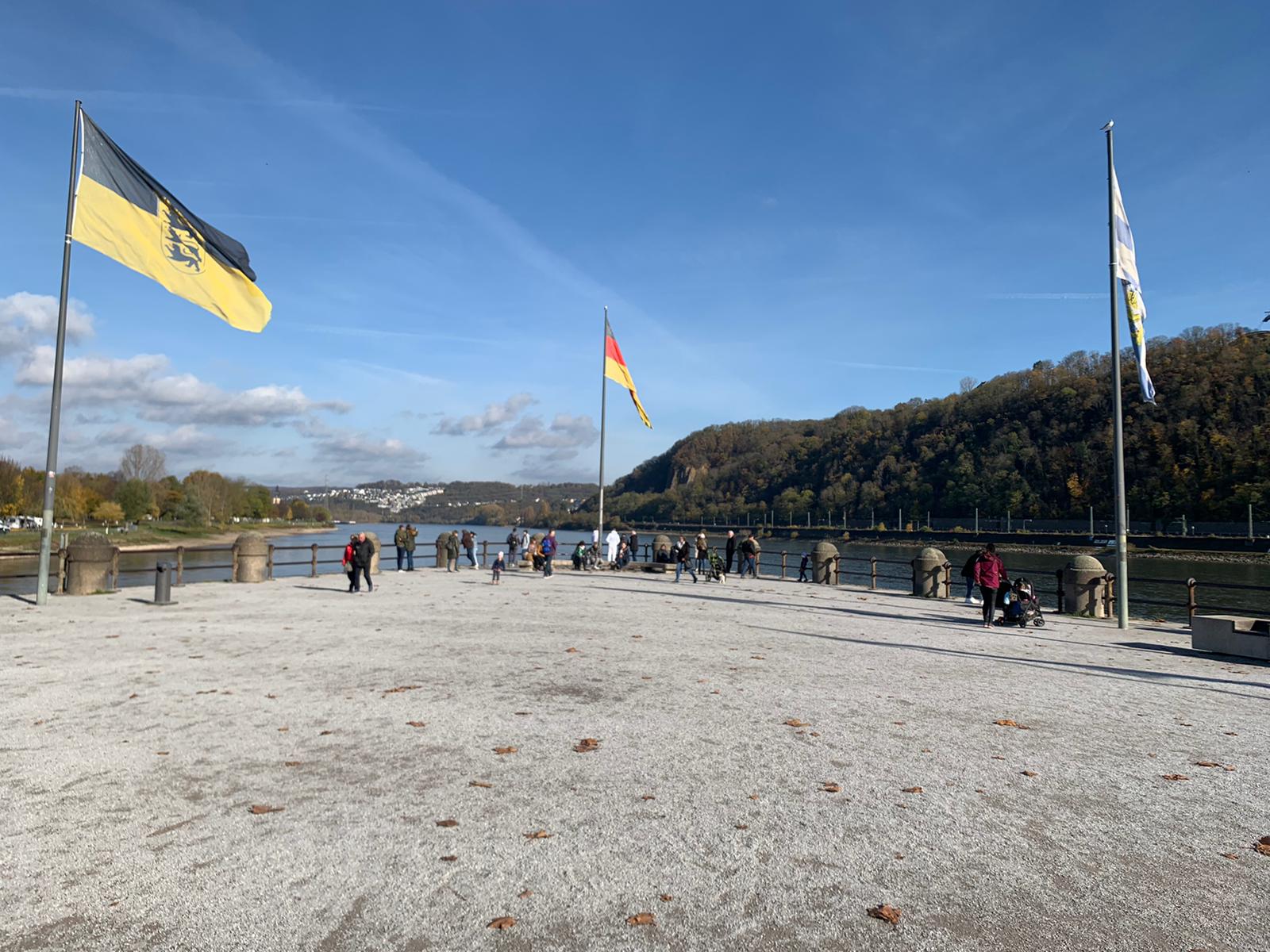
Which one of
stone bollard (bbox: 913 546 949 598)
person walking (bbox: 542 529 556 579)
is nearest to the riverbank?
person walking (bbox: 542 529 556 579)

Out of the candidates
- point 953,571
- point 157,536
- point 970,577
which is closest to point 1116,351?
point 970,577

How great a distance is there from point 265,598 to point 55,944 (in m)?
16.0

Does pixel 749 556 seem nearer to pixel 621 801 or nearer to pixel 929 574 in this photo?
pixel 929 574

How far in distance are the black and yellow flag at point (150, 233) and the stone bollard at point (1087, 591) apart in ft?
58.2

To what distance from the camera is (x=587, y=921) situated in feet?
12.2

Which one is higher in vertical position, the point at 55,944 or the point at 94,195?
the point at 94,195

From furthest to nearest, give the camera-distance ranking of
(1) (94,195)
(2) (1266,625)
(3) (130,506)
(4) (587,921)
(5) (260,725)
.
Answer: (3) (130,506) < (1) (94,195) < (2) (1266,625) < (5) (260,725) < (4) (587,921)

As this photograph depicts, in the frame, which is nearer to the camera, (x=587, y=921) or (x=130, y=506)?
(x=587, y=921)

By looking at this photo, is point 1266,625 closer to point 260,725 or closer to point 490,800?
point 490,800

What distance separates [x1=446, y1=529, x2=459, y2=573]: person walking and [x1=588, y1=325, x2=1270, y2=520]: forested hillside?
93.7m

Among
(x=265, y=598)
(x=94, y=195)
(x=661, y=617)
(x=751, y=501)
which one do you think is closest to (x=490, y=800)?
(x=661, y=617)

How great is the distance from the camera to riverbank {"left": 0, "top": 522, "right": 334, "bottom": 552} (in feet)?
249

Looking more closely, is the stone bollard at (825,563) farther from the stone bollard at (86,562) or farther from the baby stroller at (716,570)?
the stone bollard at (86,562)

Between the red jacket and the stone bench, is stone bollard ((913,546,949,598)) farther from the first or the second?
the stone bench
